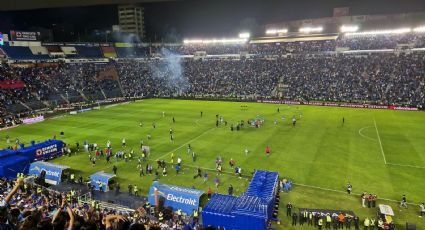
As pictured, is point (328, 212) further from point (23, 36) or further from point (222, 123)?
point (23, 36)

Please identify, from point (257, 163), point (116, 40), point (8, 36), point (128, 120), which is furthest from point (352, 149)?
point (116, 40)

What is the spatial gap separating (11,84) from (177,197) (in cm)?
6899

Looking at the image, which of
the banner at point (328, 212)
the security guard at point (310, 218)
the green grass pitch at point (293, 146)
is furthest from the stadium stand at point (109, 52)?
the security guard at point (310, 218)

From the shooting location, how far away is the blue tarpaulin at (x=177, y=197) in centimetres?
2534

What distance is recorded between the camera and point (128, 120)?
61156mm

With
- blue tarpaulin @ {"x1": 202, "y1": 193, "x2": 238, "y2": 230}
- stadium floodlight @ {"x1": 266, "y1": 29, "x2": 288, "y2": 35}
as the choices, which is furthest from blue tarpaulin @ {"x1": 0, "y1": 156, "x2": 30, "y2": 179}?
stadium floodlight @ {"x1": 266, "y1": 29, "x2": 288, "y2": 35}

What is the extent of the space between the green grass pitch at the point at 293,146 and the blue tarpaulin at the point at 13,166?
5311mm

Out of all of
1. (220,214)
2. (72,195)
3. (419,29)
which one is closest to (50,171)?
(72,195)

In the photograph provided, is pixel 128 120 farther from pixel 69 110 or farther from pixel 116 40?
pixel 116 40

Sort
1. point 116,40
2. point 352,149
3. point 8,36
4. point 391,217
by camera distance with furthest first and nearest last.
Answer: point 116,40 < point 8,36 < point 352,149 < point 391,217

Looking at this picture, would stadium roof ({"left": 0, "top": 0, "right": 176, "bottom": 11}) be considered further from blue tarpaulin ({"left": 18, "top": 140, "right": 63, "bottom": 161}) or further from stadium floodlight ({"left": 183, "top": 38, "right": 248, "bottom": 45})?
stadium floodlight ({"left": 183, "top": 38, "right": 248, "bottom": 45})

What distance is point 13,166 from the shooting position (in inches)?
1288

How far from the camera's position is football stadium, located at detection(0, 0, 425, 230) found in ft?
79.7

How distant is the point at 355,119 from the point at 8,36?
93680mm
